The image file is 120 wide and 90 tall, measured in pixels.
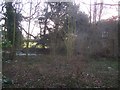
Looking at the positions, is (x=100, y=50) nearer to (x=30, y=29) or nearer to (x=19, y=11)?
(x=30, y=29)

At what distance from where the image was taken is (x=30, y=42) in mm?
2607

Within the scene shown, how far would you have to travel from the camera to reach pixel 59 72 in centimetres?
260

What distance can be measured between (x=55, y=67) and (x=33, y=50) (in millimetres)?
303

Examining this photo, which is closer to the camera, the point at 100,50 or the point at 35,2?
the point at 35,2

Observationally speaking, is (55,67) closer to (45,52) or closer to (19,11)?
(45,52)

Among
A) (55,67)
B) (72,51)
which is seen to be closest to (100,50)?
(72,51)

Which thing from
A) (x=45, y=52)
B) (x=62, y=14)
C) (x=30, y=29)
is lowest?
(x=45, y=52)

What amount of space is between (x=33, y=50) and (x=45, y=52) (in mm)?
134

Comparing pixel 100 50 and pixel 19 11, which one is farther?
pixel 100 50

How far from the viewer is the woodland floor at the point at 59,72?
252 cm

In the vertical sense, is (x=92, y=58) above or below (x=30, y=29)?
below

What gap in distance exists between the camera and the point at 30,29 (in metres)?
2.60

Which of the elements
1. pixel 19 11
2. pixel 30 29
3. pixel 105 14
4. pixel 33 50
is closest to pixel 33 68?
pixel 33 50

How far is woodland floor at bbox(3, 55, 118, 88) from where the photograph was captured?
8.28 feet
